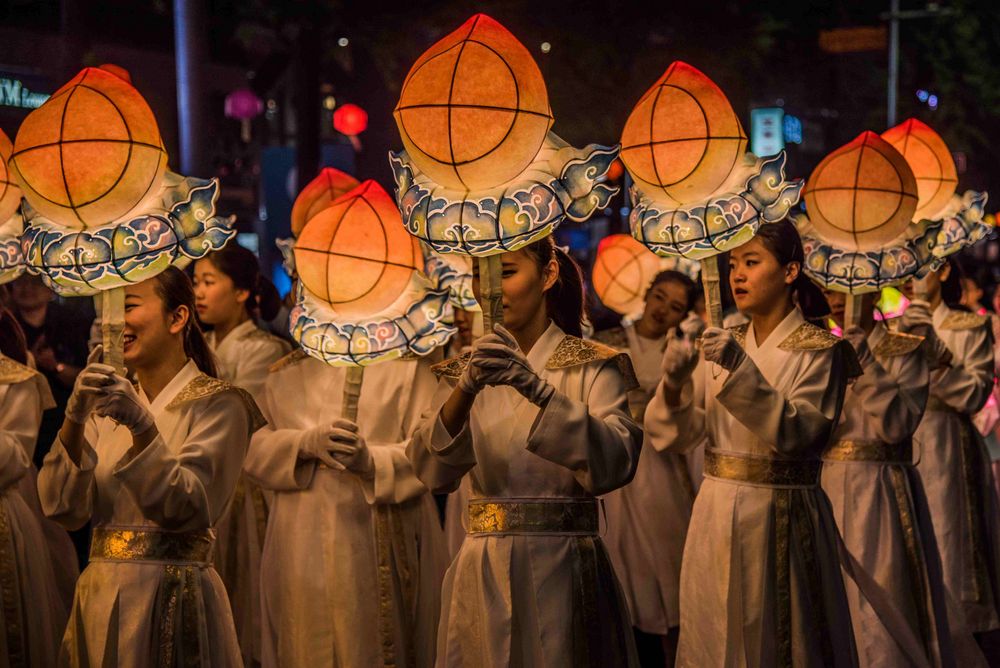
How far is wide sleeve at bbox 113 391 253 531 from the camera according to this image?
370cm

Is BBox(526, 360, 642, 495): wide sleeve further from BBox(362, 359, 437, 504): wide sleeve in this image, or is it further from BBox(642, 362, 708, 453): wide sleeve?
BBox(362, 359, 437, 504): wide sleeve

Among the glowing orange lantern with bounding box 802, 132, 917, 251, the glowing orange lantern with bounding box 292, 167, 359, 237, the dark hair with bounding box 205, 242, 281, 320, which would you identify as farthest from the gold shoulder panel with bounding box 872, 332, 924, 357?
the dark hair with bounding box 205, 242, 281, 320

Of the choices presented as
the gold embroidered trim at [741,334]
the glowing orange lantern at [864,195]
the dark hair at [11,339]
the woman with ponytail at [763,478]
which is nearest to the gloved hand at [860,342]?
the glowing orange lantern at [864,195]

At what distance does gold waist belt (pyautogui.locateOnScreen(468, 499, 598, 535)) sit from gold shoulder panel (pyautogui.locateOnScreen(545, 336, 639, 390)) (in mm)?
373

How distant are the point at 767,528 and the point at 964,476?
3.52 meters

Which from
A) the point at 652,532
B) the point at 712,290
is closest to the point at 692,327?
the point at 712,290

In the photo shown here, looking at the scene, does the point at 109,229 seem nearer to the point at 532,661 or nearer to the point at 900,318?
the point at 532,661

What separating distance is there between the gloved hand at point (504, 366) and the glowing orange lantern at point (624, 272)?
4764 mm

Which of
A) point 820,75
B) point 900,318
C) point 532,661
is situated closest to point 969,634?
point 900,318

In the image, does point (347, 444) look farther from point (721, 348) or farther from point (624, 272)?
point (624, 272)

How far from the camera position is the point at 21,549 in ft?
15.9

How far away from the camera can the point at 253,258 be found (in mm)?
6242

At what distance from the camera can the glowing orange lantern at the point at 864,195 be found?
5.52 meters

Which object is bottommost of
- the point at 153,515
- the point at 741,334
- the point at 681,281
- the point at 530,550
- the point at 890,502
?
the point at 890,502
